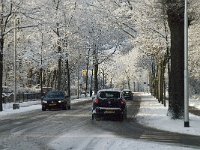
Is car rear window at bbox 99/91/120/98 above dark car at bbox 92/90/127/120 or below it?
above

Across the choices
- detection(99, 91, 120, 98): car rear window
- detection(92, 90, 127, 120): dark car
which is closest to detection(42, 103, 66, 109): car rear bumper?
detection(92, 90, 127, 120): dark car

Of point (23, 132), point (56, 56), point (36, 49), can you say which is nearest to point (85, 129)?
point (23, 132)

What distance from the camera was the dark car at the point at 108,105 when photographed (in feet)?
Result: 93.1

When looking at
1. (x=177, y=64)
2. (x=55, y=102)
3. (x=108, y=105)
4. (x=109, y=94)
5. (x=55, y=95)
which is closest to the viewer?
(x=177, y=64)

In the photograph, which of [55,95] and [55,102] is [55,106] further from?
[55,95]

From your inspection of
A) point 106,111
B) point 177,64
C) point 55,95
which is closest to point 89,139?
point 177,64

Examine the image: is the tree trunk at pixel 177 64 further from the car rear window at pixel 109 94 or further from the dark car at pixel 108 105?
the car rear window at pixel 109 94

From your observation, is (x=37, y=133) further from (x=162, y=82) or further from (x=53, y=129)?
(x=162, y=82)

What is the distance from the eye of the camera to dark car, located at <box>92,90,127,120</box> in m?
28.4

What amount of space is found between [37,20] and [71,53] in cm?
2122

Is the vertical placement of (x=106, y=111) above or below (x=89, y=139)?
above

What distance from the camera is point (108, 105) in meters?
28.5

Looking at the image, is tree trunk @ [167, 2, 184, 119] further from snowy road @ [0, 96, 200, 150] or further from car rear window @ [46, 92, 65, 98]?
car rear window @ [46, 92, 65, 98]

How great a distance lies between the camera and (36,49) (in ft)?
207
